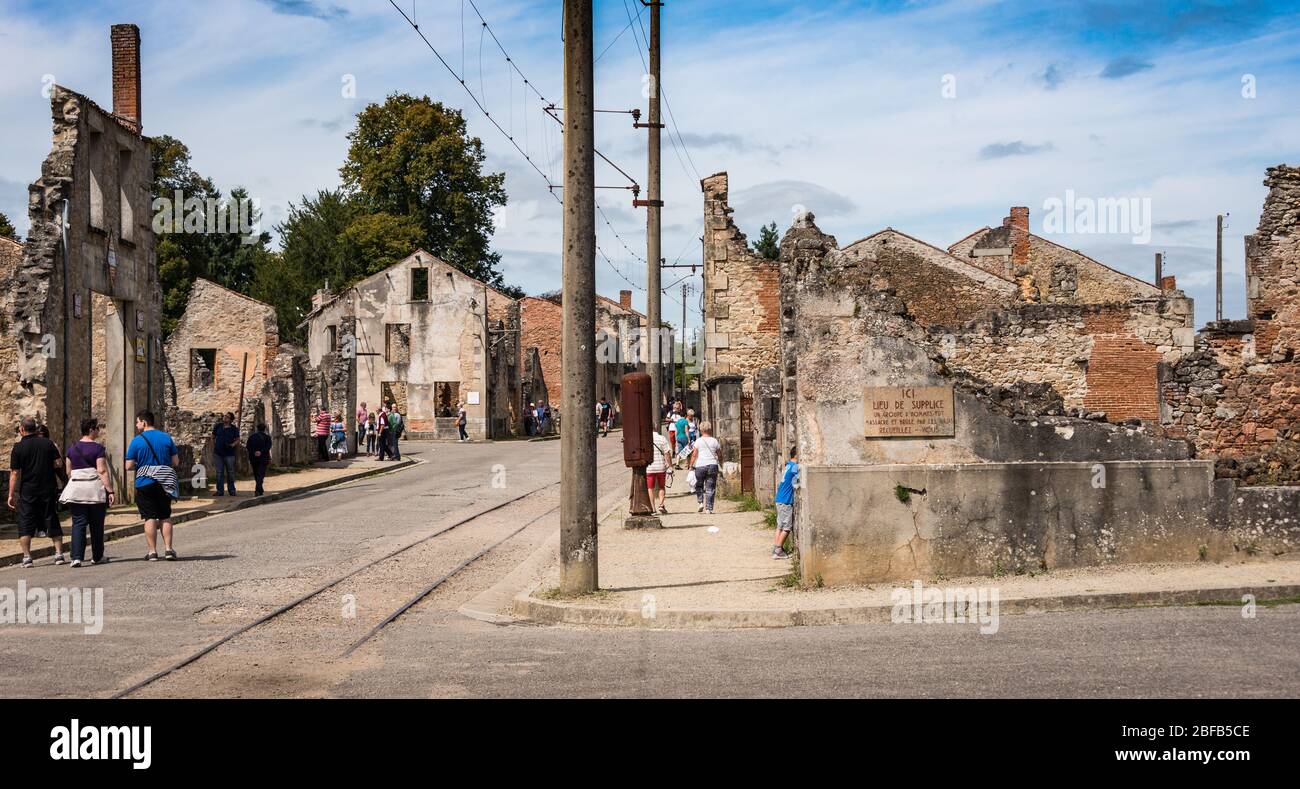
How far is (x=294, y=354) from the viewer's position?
37656 millimetres

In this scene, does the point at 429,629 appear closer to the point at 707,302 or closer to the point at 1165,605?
the point at 1165,605

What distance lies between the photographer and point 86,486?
14.9 meters

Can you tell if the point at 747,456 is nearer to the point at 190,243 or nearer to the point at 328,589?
the point at 328,589

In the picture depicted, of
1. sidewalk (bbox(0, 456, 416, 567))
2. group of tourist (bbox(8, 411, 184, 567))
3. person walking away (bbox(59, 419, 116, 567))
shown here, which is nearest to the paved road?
person walking away (bbox(59, 419, 116, 567))

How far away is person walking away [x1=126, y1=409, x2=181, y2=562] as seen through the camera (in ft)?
50.5

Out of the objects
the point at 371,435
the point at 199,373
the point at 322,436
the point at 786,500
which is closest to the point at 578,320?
the point at 786,500

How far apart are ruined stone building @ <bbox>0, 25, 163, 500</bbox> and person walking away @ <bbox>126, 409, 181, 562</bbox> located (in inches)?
270

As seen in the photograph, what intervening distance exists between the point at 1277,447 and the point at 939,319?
2531 centimetres

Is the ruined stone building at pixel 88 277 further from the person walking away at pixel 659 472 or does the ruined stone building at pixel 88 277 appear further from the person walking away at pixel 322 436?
the person walking away at pixel 322 436

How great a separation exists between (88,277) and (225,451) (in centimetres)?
418

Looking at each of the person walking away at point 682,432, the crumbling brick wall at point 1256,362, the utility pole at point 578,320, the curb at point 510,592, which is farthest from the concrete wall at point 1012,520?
the person walking away at point 682,432

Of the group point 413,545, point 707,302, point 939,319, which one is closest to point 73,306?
point 413,545

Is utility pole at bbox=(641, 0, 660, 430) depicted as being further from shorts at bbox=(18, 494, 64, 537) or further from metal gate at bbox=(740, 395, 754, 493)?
shorts at bbox=(18, 494, 64, 537)
